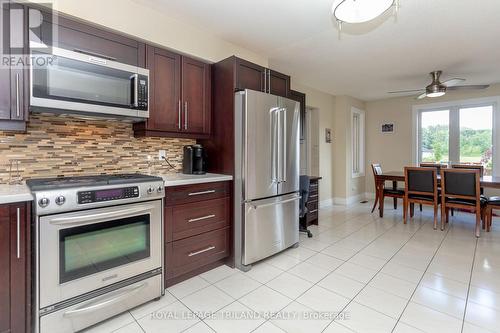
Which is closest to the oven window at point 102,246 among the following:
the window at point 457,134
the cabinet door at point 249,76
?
the cabinet door at point 249,76

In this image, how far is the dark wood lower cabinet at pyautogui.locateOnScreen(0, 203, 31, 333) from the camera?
4.47 ft

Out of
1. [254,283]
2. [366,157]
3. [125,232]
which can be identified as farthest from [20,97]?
[366,157]

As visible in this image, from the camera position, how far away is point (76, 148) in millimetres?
2100

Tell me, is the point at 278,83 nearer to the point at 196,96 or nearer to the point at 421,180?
the point at 196,96

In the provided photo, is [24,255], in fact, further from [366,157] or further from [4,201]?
[366,157]

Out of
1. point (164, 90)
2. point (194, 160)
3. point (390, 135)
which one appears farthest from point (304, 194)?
point (390, 135)

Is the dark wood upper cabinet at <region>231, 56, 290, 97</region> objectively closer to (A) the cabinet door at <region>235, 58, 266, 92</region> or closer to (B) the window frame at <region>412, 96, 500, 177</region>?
(A) the cabinet door at <region>235, 58, 266, 92</region>

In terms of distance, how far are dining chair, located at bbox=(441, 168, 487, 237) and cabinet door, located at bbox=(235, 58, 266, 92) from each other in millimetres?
3034

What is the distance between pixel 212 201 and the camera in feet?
7.81

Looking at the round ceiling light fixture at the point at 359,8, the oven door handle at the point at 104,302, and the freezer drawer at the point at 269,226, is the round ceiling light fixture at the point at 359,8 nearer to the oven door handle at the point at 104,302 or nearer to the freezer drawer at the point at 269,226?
the freezer drawer at the point at 269,226

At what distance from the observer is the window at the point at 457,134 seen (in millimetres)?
4824

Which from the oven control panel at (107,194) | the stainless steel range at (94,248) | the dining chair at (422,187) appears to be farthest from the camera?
the dining chair at (422,187)

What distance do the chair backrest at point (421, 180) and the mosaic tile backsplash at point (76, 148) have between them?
380 cm

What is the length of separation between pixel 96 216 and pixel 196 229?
87cm
